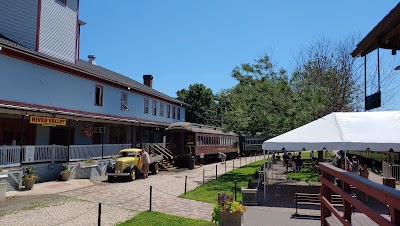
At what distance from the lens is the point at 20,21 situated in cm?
2097

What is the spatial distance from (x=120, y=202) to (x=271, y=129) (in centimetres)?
1267

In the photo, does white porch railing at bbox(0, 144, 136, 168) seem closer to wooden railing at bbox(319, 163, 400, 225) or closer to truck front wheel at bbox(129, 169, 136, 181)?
truck front wheel at bbox(129, 169, 136, 181)

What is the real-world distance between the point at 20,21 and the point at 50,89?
14.7ft

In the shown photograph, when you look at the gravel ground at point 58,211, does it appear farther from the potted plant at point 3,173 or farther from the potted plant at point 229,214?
the potted plant at point 229,214

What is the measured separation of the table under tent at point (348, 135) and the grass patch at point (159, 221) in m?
5.35

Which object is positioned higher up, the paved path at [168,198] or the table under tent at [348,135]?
the table under tent at [348,135]

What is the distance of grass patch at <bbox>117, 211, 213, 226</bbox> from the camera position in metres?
10.2

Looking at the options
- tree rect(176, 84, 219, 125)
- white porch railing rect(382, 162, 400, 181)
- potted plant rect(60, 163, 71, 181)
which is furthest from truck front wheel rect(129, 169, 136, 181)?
tree rect(176, 84, 219, 125)

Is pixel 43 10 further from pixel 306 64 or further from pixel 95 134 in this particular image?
pixel 306 64

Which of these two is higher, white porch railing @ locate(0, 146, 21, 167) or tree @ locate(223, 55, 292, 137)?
tree @ locate(223, 55, 292, 137)

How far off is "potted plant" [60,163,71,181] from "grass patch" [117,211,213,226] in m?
9.00

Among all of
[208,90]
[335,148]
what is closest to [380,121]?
[335,148]

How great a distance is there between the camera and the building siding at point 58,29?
22516mm

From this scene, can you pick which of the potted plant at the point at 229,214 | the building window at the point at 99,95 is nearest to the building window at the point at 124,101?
the building window at the point at 99,95
